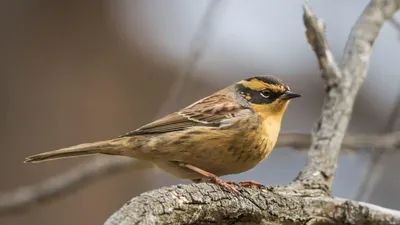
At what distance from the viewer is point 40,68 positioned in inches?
368

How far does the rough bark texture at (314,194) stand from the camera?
3504 mm

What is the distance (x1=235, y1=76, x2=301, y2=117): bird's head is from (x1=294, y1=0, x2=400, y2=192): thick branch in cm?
34

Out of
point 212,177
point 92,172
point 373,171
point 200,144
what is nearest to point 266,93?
point 200,144

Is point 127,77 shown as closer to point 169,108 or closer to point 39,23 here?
point 39,23

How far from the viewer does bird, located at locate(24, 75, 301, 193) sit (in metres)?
5.24

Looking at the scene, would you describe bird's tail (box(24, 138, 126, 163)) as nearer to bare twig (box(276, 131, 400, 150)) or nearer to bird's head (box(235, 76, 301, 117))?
bird's head (box(235, 76, 301, 117))

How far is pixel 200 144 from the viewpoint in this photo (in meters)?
5.29

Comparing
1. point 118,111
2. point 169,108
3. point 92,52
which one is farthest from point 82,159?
point 169,108

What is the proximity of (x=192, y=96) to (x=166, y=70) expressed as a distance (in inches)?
27.2

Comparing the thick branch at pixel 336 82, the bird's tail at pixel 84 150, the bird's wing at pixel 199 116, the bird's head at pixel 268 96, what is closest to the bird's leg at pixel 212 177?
the bird's wing at pixel 199 116

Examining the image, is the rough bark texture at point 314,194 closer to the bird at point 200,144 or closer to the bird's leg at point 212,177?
the bird's leg at point 212,177

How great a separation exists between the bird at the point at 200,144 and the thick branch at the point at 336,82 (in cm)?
35

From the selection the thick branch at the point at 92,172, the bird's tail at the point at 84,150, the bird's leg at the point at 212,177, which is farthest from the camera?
the thick branch at the point at 92,172

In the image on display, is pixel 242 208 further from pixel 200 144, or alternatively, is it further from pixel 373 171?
pixel 373 171
